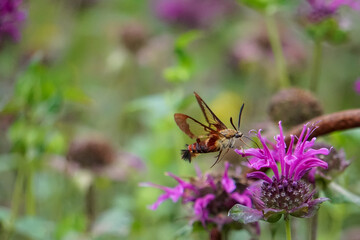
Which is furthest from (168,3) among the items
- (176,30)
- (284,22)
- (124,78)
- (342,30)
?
(342,30)

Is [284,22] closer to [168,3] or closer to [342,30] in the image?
[168,3]

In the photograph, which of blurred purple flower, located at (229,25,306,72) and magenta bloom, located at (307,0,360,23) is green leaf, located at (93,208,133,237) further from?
blurred purple flower, located at (229,25,306,72)

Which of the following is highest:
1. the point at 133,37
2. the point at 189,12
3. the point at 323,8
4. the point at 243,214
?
the point at 189,12

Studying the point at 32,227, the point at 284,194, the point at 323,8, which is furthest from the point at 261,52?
the point at 284,194

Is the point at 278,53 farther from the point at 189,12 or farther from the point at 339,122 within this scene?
the point at 189,12

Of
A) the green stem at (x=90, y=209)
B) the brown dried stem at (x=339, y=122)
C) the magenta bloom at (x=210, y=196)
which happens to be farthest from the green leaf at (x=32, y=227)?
the brown dried stem at (x=339, y=122)

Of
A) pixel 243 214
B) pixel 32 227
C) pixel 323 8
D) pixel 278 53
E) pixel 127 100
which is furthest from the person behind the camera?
pixel 127 100
